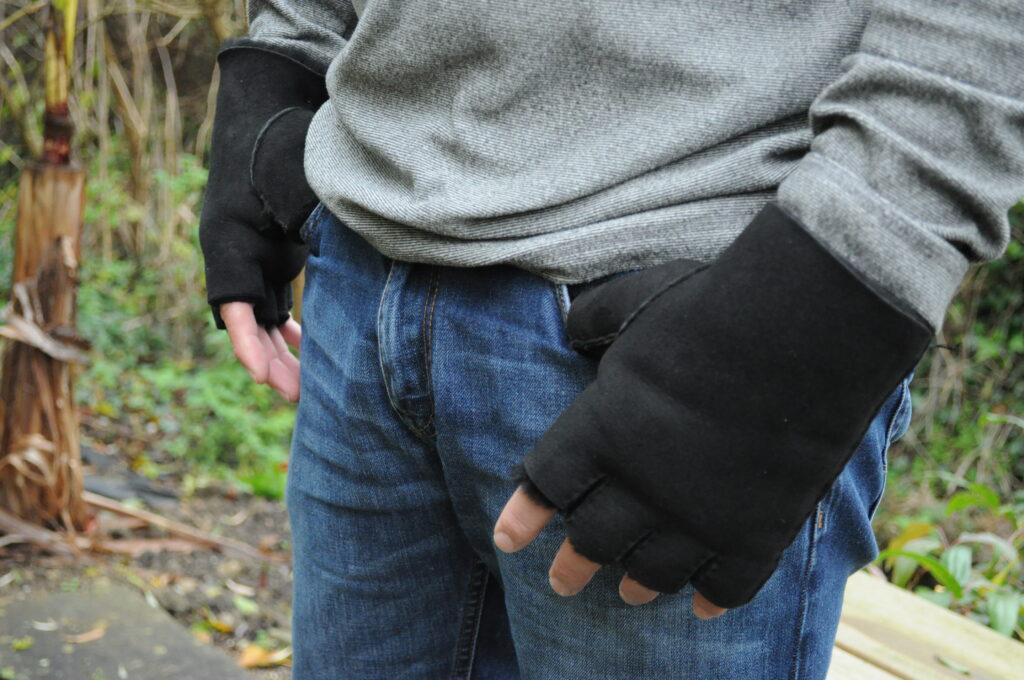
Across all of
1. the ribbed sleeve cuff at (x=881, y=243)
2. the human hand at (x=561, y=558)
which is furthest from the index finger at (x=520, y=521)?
the ribbed sleeve cuff at (x=881, y=243)

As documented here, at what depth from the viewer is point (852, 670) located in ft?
5.14

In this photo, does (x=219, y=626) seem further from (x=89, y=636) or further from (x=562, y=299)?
(x=562, y=299)

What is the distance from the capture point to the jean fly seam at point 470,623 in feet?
3.26

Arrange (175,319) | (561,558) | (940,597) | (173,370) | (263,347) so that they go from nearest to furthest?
(561,558) → (263,347) → (940,597) → (173,370) → (175,319)

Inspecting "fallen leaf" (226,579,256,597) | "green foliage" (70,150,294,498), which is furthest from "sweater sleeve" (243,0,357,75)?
"green foliage" (70,150,294,498)

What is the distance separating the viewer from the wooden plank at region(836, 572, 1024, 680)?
5.33ft

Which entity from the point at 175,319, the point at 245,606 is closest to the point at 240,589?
the point at 245,606

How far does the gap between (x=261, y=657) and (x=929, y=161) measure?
82.5 inches

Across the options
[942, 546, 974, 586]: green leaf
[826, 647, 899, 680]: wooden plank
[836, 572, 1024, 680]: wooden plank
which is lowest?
[942, 546, 974, 586]: green leaf

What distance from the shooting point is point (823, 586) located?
726mm

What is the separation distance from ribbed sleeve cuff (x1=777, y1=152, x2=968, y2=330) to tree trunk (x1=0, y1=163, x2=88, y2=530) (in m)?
2.21

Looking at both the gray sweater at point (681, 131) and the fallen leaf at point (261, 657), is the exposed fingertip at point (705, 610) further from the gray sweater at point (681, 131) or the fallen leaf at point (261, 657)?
the fallen leaf at point (261, 657)

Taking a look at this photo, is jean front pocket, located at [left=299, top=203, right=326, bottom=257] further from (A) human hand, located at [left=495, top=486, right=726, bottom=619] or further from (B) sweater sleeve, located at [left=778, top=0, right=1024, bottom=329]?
(B) sweater sleeve, located at [left=778, top=0, right=1024, bottom=329]

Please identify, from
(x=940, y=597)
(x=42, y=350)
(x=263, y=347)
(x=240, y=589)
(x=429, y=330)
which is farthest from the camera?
(x=240, y=589)
